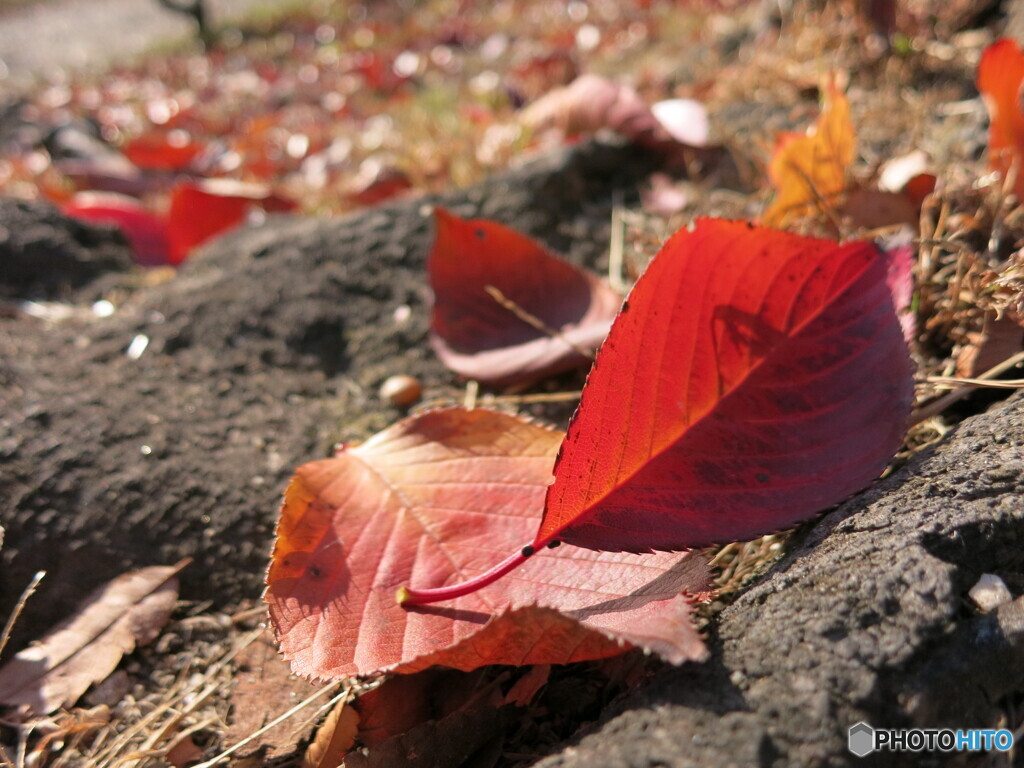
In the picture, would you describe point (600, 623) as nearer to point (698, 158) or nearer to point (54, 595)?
point (54, 595)

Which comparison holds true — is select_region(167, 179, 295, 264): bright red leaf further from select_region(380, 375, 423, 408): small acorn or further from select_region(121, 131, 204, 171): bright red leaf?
select_region(121, 131, 204, 171): bright red leaf

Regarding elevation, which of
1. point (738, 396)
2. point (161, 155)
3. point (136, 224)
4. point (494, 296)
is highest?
point (738, 396)

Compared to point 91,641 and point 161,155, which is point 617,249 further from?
point 161,155

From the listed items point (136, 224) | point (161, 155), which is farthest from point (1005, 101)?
point (161, 155)

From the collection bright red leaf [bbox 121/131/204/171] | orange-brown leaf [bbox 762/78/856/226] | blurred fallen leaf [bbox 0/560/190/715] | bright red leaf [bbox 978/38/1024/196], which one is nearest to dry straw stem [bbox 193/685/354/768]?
blurred fallen leaf [bbox 0/560/190/715]

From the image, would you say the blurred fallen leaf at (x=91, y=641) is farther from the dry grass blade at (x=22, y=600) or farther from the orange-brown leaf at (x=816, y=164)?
the orange-brown leaf at (x=816, y=164)

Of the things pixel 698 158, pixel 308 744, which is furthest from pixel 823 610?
pixel 698 158
